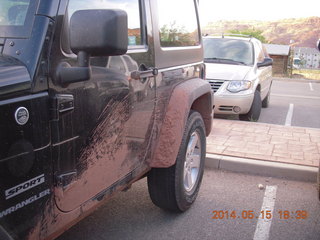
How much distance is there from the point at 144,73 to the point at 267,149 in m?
3.11

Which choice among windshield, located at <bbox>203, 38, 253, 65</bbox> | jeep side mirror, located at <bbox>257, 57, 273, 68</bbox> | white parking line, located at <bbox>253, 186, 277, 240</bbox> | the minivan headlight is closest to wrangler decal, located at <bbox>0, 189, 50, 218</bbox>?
white parking line, located at <bbox>253, 186, 277, 240</bbox>

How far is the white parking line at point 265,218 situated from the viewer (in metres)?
3.15

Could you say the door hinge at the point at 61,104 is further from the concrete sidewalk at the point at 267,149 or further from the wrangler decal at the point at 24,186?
the concrete sidewalk at the point at 267,149

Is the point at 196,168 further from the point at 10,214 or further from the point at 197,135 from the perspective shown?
the point at 10,214

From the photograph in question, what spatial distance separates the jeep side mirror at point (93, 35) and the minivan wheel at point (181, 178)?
5.48 feet

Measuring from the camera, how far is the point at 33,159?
5.25 feet

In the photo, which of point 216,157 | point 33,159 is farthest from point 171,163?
point 216,157

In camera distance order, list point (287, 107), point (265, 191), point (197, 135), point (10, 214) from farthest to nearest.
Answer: point (287, 107) → point (265, 191) → point (197, 135) → point (10, 214)

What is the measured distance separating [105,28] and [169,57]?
1471mm

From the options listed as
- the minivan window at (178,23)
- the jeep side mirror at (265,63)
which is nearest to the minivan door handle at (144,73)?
the minivan window at (178,23)

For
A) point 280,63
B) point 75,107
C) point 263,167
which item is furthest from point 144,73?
point 280,63

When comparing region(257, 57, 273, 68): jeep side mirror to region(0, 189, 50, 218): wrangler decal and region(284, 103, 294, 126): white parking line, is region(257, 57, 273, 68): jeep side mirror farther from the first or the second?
region(0, 189, 50, 218): wrangler decal

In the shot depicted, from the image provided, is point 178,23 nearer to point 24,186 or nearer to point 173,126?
point 173,126

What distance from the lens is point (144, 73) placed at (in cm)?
254
